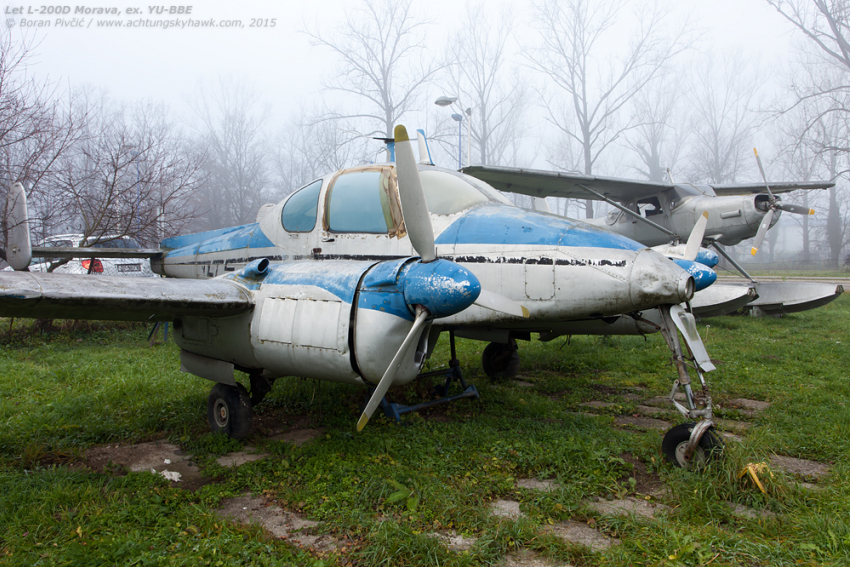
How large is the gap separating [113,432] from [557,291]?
14.2ft

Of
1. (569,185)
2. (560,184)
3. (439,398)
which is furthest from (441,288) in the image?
(569,185)

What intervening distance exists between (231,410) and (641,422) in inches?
157

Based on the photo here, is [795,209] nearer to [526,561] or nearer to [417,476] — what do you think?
[417,476]

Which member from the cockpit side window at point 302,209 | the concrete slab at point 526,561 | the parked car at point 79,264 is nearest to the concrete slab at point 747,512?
the concrete slab at point 526,561

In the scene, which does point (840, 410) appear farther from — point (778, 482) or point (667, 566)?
point (667, 566)

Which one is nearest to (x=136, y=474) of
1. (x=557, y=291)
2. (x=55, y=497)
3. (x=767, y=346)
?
(x=55, y=497)

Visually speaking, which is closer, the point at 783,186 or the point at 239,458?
the point at 239,458

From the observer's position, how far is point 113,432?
4.65 m

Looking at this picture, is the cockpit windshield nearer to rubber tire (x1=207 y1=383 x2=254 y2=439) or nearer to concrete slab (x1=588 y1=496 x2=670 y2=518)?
rubber tire (x1=207 y1=383 x2=254 y2=439)

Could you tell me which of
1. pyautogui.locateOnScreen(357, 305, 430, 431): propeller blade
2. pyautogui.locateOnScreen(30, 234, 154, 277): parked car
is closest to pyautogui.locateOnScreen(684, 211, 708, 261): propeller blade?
pyautogui.locateOnScreen(357, 305, 430, 431): propeller blade

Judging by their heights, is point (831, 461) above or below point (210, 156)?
below

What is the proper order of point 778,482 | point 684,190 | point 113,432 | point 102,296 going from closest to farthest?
point 778,482 → point 102,296 → point 113,432 → point 684,190

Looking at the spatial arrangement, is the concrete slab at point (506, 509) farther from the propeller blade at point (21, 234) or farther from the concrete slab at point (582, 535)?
the propeller blade at point (21, 234)

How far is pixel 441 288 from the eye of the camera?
319 cm
